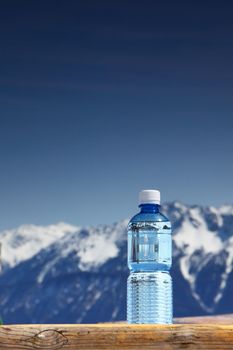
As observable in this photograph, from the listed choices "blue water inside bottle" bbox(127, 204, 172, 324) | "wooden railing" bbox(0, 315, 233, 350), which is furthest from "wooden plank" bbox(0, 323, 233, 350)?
"blue water inside bottle" bbox(127, 204, 172, 324)

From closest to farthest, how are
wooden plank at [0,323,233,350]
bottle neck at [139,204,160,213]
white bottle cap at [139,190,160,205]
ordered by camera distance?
wooden plank at [0,323,233,350]
white bottle cap at [139,190,160,205]
bottle neck at [139,204,160,213]

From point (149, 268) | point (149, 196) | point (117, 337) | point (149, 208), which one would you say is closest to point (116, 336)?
point (117, 337)

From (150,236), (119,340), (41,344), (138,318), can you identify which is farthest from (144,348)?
(150,236)

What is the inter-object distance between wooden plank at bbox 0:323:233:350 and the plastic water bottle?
41 cm

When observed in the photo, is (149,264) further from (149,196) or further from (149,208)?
(149,196)

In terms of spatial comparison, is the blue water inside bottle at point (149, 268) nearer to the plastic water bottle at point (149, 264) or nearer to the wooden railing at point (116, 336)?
the plastic water bottle at point (149, 264)

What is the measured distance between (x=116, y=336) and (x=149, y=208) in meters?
0.70

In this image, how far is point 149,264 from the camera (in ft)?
11.2

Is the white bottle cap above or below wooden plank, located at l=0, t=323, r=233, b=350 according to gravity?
above

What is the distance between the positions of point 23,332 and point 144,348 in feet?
0.99

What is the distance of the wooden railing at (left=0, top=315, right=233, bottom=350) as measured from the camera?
2479 mm

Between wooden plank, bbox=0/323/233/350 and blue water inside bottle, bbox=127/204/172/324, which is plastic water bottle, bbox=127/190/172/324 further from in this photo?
wooden plank, bbox=0/323/233/350

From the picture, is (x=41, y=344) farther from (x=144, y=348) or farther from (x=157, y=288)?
(x=157, y=288)

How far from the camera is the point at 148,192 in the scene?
9.70 feet
